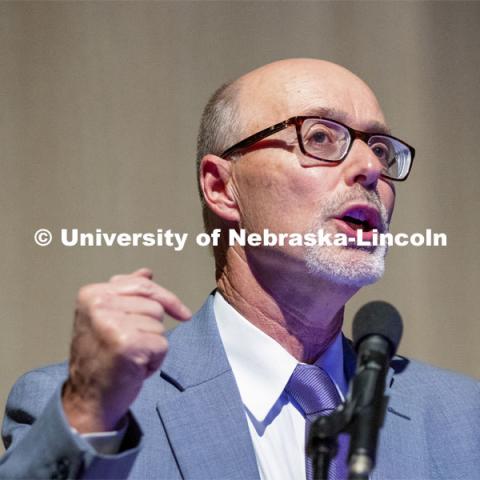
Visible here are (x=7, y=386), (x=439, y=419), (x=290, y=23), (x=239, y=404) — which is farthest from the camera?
(x=290, y=23)

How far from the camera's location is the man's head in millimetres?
1612

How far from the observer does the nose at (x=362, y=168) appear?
64.3 inches

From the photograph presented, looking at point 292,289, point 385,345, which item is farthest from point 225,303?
point 385,345

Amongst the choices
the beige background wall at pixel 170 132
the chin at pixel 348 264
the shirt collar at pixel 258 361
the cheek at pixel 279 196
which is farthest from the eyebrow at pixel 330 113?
the beige background wall at pixel 170 132

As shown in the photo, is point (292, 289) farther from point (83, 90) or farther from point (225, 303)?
point (83, 90)

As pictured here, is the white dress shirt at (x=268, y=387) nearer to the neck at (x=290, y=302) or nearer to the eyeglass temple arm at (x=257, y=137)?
the neck at (x=290, y=302)

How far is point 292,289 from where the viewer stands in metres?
1.70

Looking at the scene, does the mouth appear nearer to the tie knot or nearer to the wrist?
the tie knot

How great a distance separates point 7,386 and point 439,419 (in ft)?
3.09

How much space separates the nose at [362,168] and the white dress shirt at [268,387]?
11.8 inches

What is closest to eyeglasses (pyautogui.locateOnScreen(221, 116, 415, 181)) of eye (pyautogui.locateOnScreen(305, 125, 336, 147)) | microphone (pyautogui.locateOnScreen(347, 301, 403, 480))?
eye (pyautogui.locateOnScreen(305, 125, 336, 147))

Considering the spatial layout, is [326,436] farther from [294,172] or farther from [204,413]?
[294,172]

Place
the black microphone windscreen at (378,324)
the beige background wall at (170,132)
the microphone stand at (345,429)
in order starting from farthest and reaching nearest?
the beige background wall at (170,132), the black microphone windscreen at (378,324), the microphone stand at (345,429)

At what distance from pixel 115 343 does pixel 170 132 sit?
1.18m
